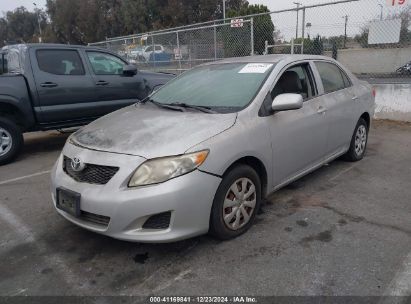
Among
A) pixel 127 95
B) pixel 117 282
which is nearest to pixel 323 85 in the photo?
pixel 117 282

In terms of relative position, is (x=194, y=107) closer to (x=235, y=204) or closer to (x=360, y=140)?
(x=235, y=204)

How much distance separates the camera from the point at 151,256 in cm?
315

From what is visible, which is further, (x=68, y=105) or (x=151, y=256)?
(x=68, y=105)

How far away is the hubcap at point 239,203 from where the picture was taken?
10.6 feet

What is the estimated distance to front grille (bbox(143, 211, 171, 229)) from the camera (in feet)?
9.41

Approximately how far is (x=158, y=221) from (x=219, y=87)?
167cm

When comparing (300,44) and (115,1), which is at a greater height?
(115,1)

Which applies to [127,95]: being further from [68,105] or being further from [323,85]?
[323,85]

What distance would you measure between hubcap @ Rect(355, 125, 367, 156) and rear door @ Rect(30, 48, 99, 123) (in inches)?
174

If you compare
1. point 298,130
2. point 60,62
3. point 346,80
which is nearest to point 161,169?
point 298,130

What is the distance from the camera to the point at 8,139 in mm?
6094

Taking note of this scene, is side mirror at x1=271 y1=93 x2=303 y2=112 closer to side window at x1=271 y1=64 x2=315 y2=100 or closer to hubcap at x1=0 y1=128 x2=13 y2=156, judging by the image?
side window at x1=271 y1=64 x2=315 y2=100

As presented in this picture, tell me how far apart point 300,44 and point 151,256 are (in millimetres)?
8180

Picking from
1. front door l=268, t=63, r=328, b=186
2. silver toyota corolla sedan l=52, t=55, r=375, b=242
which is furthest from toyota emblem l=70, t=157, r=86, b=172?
front door l=268, t=63, r=328, b=186
